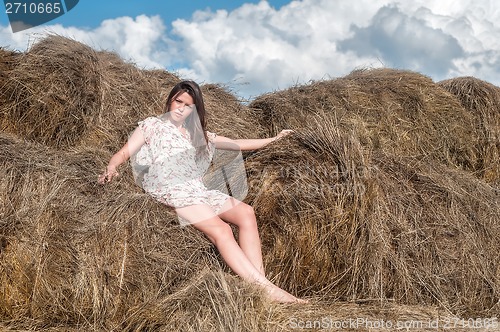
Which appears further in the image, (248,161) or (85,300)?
(248,161)

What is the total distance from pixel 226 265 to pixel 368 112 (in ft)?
10.9

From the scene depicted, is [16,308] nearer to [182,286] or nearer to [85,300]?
[85,300]

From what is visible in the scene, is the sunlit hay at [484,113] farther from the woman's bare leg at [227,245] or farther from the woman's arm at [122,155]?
the woman's arm at [122,155]

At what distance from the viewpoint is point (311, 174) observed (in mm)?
3854

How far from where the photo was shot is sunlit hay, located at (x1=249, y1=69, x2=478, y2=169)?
635 cm

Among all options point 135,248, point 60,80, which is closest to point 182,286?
point 135,248

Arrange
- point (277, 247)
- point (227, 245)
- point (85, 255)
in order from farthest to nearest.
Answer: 1. point (277, 247)
2. point (227, 245)
3. point (85, 255)

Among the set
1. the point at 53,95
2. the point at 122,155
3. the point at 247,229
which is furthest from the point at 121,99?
the point at 247,229

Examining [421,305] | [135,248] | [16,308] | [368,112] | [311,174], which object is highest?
[368,112]

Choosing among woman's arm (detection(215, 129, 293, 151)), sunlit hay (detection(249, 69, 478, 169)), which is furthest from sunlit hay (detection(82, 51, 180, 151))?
woman's arm (detection(215, 129, 293, 151))

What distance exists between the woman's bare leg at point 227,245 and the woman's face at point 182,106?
2.31 ft

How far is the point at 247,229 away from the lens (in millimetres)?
3703

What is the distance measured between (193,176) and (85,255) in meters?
0.91

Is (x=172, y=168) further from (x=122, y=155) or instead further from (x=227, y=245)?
(x=227, y=245)
